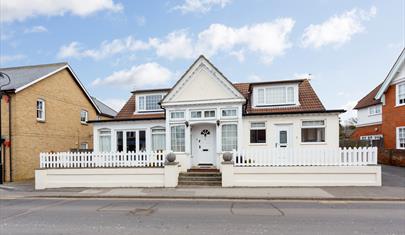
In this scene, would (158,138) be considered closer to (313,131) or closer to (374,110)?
(313,131)

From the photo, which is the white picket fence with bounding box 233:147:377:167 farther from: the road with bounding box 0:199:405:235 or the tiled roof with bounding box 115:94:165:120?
the tiled roof with bounding box 115:94:165:120

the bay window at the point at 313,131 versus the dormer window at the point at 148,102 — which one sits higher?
the dormer window at the point at 148,102

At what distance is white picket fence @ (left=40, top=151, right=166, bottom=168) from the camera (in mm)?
13430

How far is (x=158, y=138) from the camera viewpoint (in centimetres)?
1695

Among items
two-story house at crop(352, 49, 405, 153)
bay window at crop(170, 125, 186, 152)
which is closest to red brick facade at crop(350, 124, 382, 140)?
two-story house at crop(352, 49, 405, 153)

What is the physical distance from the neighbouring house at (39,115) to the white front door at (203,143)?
34.6ft

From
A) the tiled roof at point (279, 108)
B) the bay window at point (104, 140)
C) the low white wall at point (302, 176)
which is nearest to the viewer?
the low white wall at point (302, 176)

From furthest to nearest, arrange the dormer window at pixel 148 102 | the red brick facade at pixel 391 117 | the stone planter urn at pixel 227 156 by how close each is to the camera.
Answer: the red brick facade at pixel 391 117 < the dormer window at pixel 148 102 < the stone planter urn at pixel 227 156

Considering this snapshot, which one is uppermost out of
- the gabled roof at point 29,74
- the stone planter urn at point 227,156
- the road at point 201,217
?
the gabled roof at point 29,74

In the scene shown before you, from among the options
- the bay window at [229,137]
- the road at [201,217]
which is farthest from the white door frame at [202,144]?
the road at [201,217]

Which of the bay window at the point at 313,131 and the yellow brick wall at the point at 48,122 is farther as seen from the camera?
the yellow brick wall at the point at 48,122

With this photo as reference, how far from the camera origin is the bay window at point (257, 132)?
50.5ft

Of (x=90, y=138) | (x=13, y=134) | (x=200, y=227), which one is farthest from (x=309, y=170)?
(x=90, y=138)

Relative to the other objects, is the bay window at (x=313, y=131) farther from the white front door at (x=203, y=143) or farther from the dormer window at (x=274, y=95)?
the white front door at (x=203, y=143)
